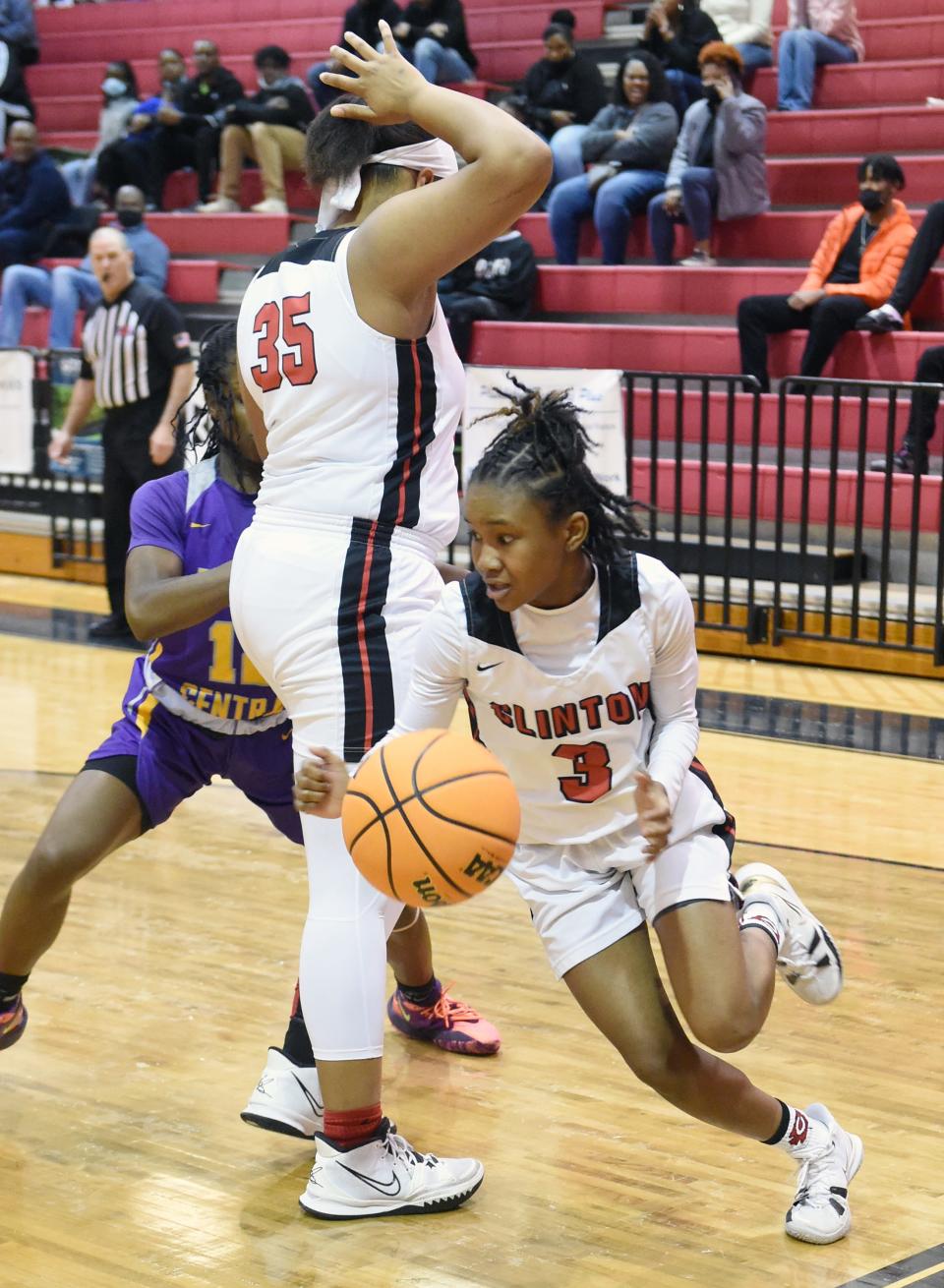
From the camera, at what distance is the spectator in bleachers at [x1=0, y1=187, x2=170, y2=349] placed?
43.6 feet

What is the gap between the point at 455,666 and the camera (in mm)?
3156

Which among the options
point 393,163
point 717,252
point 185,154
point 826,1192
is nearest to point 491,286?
point 717,252

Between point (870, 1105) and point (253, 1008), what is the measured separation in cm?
151

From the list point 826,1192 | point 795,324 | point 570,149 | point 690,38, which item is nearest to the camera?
point 826,1192

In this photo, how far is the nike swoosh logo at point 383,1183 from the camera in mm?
3289

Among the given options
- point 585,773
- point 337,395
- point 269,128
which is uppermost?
point 337,395

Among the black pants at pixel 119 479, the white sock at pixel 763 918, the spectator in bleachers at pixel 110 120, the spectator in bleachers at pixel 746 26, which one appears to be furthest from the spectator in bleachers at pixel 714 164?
the white sock at pixel 763 918

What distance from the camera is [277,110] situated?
45.9 ft

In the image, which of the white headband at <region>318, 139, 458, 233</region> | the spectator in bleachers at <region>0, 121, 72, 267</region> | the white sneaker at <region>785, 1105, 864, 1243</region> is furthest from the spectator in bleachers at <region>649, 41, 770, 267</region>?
the white sneaker at <region>785, 1105, 864, 1243</region>

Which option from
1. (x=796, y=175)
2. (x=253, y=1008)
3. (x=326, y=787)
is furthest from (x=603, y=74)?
(x=326, y=787)

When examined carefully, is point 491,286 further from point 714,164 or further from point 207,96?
point 207,96

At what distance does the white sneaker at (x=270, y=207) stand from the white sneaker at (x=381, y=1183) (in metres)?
11.8

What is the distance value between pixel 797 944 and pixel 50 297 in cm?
1176

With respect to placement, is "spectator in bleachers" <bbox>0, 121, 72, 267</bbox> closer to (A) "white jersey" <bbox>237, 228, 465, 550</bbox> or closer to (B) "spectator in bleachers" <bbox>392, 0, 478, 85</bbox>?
(B) "spectator in bleachers" <bbox>392, 0, 478, 85</bbox>
